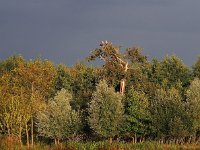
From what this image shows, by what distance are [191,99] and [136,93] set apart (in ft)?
22.8

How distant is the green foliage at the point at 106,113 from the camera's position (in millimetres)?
57344

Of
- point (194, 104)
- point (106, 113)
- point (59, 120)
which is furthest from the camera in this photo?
point (59, 120)

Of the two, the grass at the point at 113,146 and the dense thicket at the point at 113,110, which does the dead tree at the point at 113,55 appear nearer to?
the dense thicket at the point at 113,110

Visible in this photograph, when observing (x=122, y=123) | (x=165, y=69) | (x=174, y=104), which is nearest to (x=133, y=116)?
(x=122, y=123)

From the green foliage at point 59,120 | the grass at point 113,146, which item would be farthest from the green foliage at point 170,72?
the grass at point 113,146

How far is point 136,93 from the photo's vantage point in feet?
195

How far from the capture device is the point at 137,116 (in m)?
58.3

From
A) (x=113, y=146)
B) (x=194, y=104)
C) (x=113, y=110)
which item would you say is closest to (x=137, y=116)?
(x=113, y=110)

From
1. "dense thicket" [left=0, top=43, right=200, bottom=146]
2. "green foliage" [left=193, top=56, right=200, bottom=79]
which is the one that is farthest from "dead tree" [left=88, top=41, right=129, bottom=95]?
"green foliage" [left=193, top=56, right=200, bottom=79]

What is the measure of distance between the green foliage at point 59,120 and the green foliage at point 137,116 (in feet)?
23.3

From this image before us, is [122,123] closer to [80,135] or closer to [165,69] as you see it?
[80,135]

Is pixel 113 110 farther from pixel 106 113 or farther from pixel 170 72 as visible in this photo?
pixel 170 72

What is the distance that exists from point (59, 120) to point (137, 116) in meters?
10.1

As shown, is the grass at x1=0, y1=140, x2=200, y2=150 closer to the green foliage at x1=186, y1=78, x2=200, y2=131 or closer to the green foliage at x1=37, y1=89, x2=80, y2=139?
the green foliage at x1=37, y1=89, x2=80, y2=139
